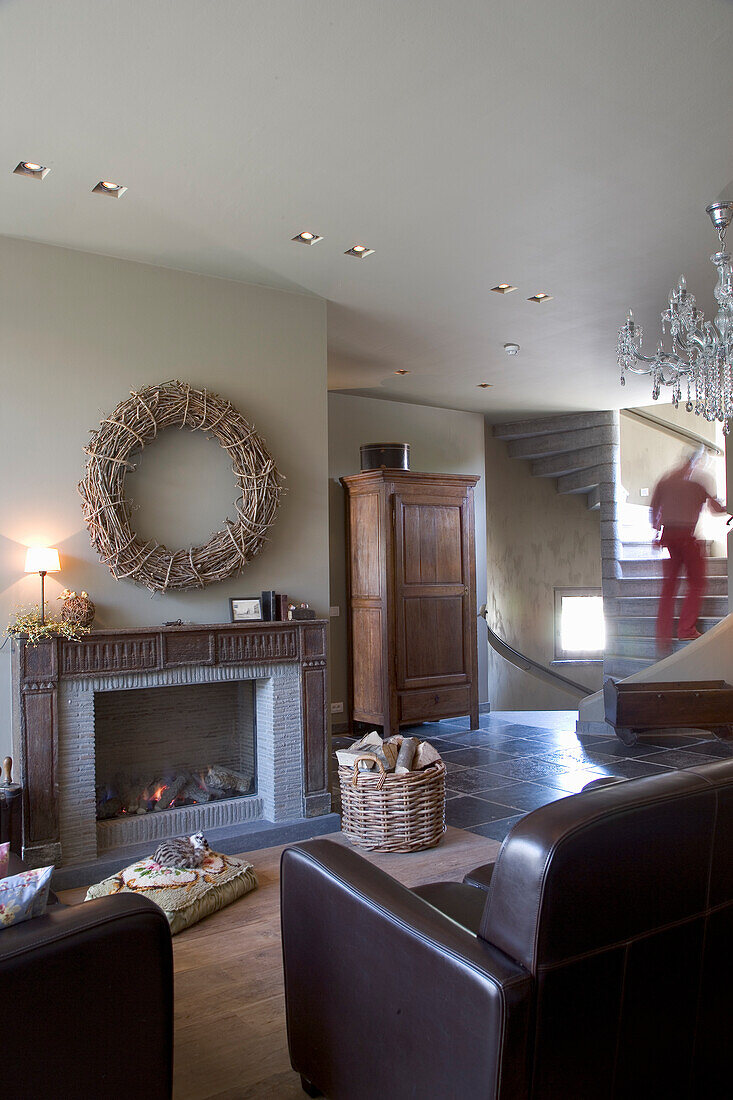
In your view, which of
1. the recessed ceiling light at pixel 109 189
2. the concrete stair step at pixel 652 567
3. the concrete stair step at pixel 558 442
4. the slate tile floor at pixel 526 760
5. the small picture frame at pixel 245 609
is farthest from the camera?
the concrete stair step at pixel 558 442

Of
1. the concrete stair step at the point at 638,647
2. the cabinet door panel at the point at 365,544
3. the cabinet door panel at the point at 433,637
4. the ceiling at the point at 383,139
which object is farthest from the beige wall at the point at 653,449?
the ceiling at the point at 383,139

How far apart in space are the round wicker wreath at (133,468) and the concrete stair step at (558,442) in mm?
5053

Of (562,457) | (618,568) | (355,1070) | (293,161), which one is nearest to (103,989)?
(355,1070)

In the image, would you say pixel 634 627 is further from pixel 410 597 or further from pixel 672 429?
pixel 672 429

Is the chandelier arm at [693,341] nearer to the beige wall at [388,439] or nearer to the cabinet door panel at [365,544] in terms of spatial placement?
the cabinet door panel at [365,544]

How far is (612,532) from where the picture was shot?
8695 millimetres

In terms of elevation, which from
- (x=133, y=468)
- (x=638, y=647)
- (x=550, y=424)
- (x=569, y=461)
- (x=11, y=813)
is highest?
(x=550, y=424)

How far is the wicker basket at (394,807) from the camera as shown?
155 inches

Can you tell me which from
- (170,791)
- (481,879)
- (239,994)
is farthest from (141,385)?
(481,879)

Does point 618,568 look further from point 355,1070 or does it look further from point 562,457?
point 355,1070

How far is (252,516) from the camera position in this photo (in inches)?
175

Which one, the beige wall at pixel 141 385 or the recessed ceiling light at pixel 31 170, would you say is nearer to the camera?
the recessed ceiling light at pixel 31 170

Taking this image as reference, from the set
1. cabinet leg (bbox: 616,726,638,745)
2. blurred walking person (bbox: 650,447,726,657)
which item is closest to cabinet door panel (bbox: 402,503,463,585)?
cabinet leg (bbox: 616,726,638,745)

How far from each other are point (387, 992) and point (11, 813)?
2.37 m
